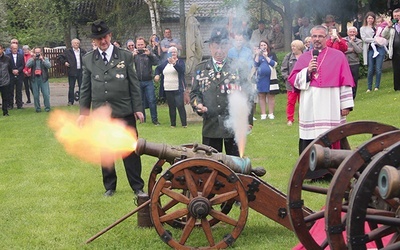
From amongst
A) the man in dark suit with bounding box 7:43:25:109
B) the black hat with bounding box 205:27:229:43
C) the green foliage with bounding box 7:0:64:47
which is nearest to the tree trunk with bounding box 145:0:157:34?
the green foliage with bounding box 7:0:64:47

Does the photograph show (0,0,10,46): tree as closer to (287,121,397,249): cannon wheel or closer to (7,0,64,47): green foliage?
Answer: (7,0,64,47): green foliage

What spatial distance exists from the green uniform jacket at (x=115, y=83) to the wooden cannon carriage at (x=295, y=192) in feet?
4.05

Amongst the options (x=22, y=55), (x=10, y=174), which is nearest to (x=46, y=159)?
(x=10, y=174)

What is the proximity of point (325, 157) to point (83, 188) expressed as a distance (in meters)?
5.35

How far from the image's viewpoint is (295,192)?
5.29 m

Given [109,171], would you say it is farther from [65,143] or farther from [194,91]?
[65,143]

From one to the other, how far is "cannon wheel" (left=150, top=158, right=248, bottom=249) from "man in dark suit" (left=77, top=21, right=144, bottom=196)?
2199mm

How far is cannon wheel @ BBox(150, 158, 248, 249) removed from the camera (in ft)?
20.7

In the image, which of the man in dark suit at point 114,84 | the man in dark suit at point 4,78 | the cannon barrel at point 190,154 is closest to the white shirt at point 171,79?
the man in dark suit at point 4,78

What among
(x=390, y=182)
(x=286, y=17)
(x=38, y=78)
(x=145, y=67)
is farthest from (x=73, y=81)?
(x=390, y=182)

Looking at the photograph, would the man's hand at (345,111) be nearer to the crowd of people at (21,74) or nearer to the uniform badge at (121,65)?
the uniform badge at (121,65)

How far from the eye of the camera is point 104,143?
8.51 meters

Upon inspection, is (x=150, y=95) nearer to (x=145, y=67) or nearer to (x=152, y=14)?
(x=145, y=67)

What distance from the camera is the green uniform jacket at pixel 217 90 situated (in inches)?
318
